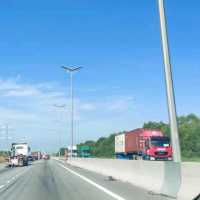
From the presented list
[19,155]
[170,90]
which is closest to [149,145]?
[19,155]

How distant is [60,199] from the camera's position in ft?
56.5

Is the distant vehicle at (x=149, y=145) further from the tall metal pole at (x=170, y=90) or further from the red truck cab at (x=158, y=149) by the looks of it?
the tall metal pole at (x=170, y=90)

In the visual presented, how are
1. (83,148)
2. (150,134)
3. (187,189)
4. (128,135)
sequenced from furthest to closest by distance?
(83,148) < (128,135) < (150,134) < (187,189)

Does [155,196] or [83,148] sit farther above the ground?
[83,148]

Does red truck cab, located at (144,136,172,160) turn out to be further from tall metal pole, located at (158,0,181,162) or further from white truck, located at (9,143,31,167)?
tall metal pole, located at (158,0,181,162)

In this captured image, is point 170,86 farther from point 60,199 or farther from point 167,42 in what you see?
point 60,199

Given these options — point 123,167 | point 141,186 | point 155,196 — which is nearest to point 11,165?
point 123,167

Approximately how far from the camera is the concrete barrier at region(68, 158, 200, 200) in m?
14.5

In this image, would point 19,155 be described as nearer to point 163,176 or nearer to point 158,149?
point 158,149

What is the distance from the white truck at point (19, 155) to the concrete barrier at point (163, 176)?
1627 inches

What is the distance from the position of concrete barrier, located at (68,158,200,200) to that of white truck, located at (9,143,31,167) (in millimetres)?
41325

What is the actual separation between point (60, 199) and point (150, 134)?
3376 cm

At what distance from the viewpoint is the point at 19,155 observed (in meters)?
73.4

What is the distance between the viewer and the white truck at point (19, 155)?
230ft
